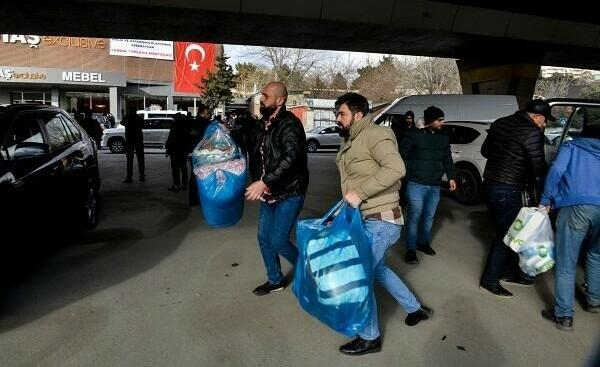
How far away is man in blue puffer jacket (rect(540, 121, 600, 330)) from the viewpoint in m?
3.61

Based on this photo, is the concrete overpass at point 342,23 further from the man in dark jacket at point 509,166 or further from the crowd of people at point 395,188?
the man in dark jacket at point 509,166

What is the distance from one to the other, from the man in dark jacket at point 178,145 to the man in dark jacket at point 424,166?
18.3 ft

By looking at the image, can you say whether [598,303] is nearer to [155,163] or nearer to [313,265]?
[313,265]

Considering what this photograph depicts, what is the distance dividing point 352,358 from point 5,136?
3.64 meters

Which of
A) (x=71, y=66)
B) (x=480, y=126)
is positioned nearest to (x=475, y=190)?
(x=480, y=126)

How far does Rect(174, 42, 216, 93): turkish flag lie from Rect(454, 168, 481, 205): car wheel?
3889 cm

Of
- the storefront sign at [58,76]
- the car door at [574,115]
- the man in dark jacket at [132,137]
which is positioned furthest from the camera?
the storefront sign at [58,76]

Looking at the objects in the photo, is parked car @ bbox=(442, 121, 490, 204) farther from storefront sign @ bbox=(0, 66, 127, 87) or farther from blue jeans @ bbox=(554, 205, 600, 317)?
storefront sign @ bbox=(0, 66, 127, 87)

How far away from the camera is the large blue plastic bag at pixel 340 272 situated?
2875mm

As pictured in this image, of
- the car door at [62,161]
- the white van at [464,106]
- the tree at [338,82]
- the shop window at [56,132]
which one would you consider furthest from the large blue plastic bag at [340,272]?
the tree at [338,82]

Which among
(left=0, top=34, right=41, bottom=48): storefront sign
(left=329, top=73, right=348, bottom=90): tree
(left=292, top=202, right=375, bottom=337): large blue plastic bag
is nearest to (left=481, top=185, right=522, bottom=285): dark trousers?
(left=292, top=202, right=375, bottom=337): large blue plastic bag

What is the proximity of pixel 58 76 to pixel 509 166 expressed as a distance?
3986 centimetres

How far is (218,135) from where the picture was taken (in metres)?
4.55

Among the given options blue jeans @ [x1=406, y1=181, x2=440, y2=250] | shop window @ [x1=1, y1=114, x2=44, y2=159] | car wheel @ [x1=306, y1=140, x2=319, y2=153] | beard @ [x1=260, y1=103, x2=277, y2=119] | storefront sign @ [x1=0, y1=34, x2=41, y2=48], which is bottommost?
car wheel @ [x1=306, y1=140, x2=319, y2=153]
